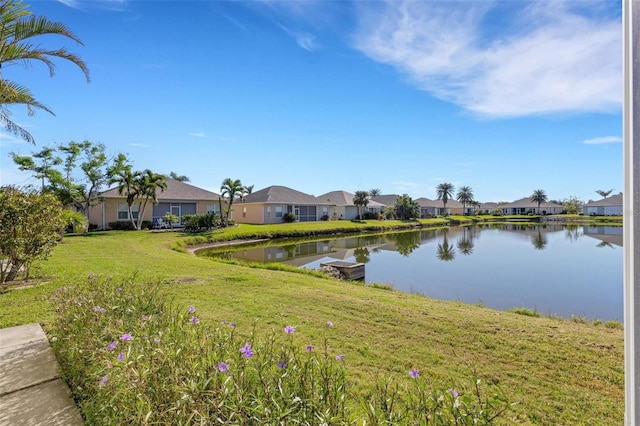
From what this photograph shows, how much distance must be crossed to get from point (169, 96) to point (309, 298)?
6496mm

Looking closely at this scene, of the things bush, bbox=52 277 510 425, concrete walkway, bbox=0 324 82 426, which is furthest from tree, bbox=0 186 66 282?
bush, bbox=52 277 510 425

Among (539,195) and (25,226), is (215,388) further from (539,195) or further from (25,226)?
(539,195)

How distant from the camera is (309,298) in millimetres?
6469

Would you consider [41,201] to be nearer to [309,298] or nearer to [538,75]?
[309,298]

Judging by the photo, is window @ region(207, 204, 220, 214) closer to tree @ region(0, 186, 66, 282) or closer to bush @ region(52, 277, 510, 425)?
tree @ region(0, 186, 66, 282)

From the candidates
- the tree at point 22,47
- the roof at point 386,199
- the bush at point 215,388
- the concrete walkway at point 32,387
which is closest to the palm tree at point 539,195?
the roof at point 386,199

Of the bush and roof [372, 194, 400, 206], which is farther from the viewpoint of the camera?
roof [372, 194, 400, 206]

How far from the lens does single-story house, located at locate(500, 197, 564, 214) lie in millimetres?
79250

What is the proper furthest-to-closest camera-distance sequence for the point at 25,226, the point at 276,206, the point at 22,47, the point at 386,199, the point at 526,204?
the point at 526,204, the point at 386,199, the point at 276,206, the point at 22,47, the point at 25,226

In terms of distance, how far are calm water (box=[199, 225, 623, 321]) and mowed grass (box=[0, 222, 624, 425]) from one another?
14.2ft

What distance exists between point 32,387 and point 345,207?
47.6 meters

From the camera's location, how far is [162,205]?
29.1 m

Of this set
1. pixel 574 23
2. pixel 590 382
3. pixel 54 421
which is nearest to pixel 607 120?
pixel 574 23

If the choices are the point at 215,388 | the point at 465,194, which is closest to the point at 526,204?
the point at 465,194
